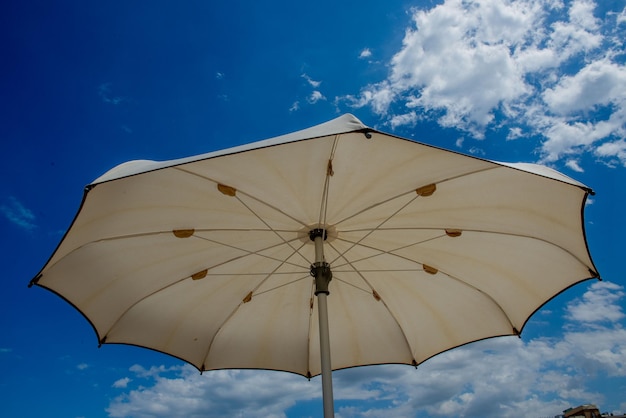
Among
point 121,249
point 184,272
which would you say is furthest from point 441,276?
point 121,249

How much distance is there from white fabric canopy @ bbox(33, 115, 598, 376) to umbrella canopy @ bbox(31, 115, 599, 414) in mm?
26

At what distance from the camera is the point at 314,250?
8.37 metres

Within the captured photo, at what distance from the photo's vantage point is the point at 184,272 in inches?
316

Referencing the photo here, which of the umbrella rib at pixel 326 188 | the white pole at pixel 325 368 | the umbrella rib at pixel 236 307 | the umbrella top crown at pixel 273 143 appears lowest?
the white pole at pixel 325 368

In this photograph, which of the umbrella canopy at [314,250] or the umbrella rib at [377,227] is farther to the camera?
the umbrella rib at [377,227]

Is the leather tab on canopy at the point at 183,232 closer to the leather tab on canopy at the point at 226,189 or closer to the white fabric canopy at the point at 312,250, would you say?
the white fabric canopy at the point at 312,250

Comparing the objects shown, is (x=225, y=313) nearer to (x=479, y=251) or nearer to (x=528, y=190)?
(x=479, y=251)

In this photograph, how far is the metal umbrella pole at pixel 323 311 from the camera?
610 cm

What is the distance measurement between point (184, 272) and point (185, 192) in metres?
2.20

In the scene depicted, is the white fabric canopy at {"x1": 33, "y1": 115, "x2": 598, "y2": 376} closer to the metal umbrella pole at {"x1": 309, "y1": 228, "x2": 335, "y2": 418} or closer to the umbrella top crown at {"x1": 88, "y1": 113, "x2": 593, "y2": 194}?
the umbrella top crown at {"x1": 88, "y1": 113, "x2": 593, "y2": 194}

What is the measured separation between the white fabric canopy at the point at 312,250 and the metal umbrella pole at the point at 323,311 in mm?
374

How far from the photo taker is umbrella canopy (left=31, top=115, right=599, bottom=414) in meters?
5.86

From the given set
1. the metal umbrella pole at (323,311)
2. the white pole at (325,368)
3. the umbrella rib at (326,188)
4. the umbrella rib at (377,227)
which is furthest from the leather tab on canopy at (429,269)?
the white pole at (325,368)

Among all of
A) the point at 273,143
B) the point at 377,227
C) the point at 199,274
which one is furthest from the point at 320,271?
the point at 273,143
